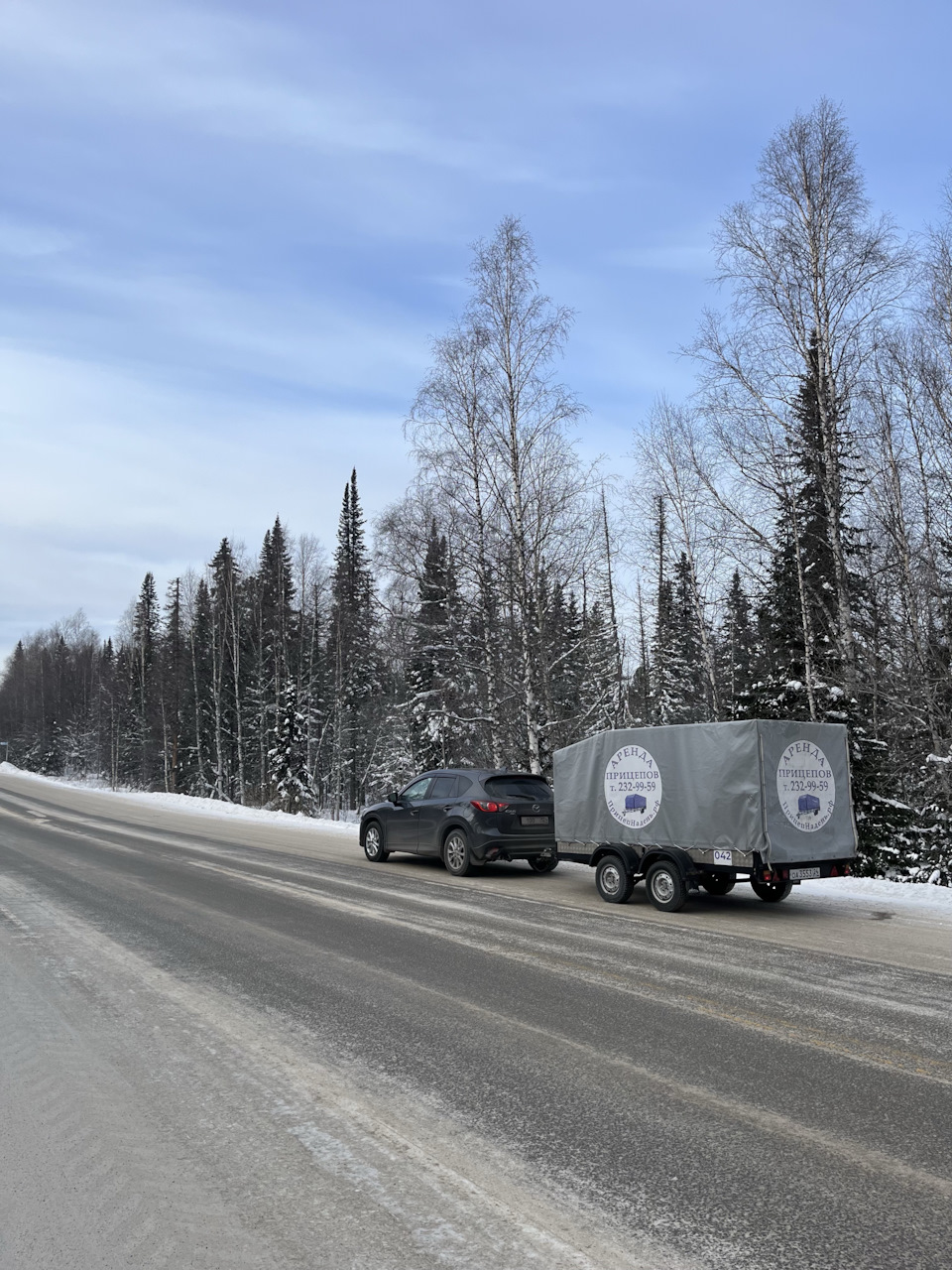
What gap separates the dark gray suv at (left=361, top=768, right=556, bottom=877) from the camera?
13844 millimetres

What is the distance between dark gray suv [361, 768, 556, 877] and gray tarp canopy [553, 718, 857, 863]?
5.91ft

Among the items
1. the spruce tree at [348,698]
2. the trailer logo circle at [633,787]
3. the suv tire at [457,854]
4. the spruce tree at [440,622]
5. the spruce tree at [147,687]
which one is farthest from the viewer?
the spruce tree at [147,687]

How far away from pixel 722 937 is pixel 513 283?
60.6 ft

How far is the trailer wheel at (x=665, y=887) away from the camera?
10664mm

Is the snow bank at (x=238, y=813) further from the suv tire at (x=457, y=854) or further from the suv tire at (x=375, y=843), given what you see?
the suv tire at (x=457, y=854)

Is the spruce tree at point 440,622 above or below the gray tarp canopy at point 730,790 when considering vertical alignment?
above

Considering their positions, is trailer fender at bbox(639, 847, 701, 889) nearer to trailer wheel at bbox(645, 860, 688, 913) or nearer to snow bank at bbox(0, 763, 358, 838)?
trailer wheel at bbox(645, 860, 688, 913)

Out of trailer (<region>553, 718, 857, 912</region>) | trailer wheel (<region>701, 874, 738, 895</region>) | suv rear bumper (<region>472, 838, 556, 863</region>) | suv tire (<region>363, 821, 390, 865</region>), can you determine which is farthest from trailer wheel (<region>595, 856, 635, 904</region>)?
suv tire (<region>363, 821, 390, 865</region>)

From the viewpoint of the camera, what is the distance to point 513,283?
2317 centimetres

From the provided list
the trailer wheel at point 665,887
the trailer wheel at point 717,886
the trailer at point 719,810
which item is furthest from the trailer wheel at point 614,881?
the trailer wheel at point 717,886

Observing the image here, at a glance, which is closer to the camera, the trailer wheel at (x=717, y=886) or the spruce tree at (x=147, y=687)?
the trailer wheel at (x=717, y=886)

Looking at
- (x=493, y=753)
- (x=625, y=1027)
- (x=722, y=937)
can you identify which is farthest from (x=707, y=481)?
(x=625, y=1027)

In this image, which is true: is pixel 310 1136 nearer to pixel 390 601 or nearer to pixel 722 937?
pixel 722 937

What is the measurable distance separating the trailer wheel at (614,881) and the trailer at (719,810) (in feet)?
0.04
